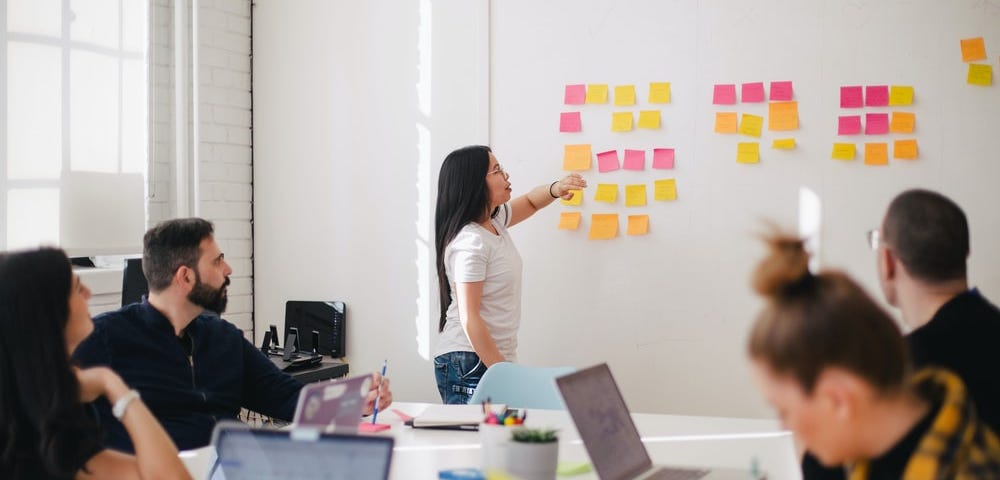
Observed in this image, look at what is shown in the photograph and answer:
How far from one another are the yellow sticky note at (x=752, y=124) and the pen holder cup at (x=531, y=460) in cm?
212

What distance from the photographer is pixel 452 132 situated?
4.23 meters

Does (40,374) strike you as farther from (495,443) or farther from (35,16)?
(35,16)

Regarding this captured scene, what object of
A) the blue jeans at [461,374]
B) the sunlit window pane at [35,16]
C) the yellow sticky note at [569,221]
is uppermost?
the sunlit window pane at [35,16]

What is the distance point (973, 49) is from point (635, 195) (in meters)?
1.32

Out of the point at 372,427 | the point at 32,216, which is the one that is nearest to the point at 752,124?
the point at 372,427

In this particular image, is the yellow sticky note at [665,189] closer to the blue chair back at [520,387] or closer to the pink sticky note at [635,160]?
the pink sticky note at [635,160]

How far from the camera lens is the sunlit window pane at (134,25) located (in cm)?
419

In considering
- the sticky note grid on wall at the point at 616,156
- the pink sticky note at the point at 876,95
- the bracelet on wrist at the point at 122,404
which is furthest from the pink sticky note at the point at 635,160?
the bracelet on wrist at the point at 122,404

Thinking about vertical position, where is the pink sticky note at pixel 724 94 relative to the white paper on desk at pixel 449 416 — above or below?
above

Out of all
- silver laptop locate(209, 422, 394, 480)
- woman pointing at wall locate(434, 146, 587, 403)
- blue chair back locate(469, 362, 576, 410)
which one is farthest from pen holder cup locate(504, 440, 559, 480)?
woman pointing at wall locate(434, 146, 587, 403)

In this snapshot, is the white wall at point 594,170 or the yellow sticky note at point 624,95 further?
the yellow sticky note at point 624,95

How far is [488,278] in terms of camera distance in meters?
3.49

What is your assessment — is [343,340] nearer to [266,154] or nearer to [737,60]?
[266,154]

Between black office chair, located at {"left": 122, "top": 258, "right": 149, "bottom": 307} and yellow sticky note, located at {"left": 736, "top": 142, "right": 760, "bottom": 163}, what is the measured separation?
90.4 inches
